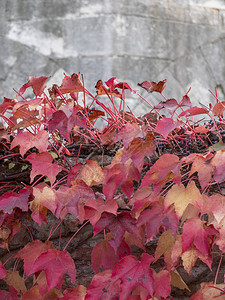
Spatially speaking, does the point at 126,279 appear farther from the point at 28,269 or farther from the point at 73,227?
the point at 73,227

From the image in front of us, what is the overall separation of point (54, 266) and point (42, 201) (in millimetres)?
156

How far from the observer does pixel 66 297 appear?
1063mm

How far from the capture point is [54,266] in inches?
38.6

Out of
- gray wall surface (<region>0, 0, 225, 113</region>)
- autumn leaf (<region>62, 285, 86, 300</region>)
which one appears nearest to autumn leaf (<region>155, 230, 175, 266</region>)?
autumn leaf (<region>62, 285, 86, 300</region>)

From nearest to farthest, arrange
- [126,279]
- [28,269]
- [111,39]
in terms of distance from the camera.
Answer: [126,279] → [28,269] → [111,39]

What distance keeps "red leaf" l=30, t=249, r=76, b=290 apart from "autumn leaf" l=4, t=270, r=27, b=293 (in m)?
0.23

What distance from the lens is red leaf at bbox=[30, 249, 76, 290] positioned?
0.96 metres

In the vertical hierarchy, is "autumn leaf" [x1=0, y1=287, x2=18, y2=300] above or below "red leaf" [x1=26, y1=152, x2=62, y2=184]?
below

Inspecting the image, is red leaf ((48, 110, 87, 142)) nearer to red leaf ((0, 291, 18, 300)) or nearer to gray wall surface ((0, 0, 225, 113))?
red leaf ((0, 291, 18, 300))

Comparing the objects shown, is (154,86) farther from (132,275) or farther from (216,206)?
(132,275)

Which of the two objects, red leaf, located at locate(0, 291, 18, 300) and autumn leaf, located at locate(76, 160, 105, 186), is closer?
autumn leaf, located at locate(76, 160, 105, 186)

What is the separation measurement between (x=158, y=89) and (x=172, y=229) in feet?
1.08

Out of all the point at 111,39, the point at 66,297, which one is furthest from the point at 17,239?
the point at 111,39

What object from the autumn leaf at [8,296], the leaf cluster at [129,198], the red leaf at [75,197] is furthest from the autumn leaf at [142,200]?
the autumn leaf at [8,296]
